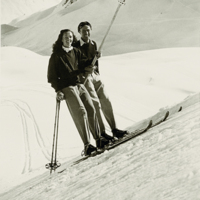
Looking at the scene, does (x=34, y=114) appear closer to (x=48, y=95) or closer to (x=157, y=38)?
(x=48, y=95)

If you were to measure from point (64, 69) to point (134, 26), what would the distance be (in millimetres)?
24101

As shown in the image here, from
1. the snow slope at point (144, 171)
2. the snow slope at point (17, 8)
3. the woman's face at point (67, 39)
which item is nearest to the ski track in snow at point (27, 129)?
the woman's face at point (67, 39)

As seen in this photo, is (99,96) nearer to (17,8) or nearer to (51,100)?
(51,100)

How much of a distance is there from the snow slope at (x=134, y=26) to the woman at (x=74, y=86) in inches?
796

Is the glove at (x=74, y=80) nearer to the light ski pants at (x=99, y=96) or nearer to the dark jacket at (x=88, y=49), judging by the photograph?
the light ski pants at (x=99, y=96)

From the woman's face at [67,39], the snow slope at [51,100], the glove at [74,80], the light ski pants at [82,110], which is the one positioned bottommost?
the light ski pants at [82,110]

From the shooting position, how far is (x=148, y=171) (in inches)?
102

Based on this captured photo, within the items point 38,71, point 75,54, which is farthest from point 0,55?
point 75,54

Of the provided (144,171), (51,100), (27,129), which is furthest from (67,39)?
(51,100)

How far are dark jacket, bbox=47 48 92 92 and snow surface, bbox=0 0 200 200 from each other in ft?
2.86

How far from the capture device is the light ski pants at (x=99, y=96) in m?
4.25

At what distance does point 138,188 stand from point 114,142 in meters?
1.72

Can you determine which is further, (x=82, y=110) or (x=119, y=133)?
(x=119, y=133)

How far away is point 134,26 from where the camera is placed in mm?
27594
